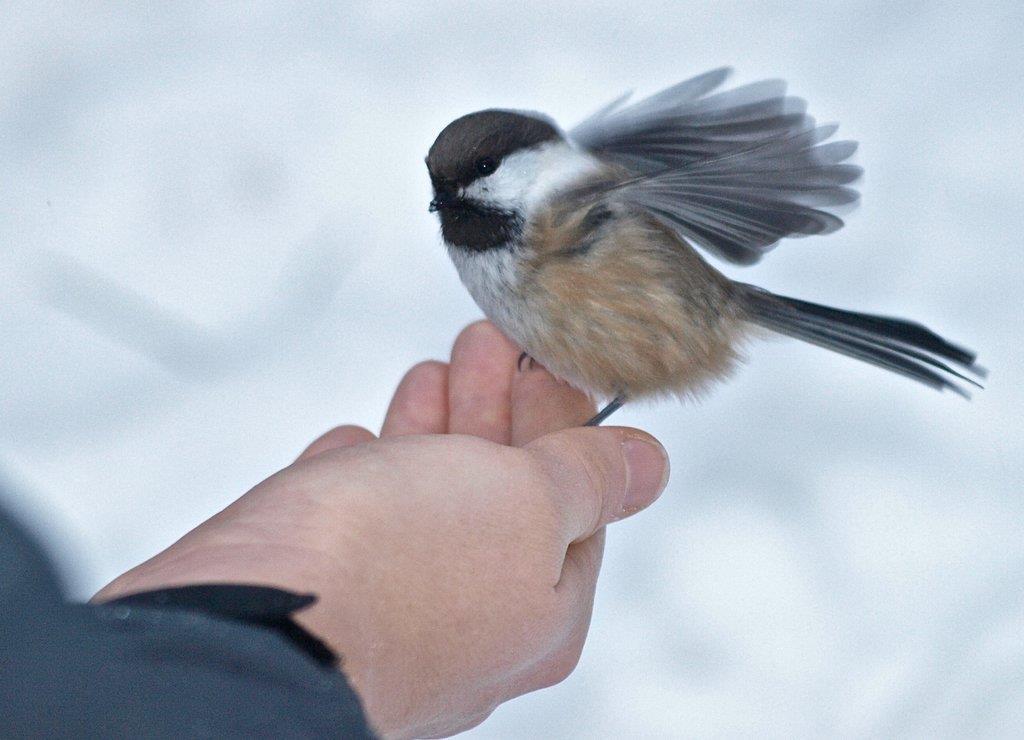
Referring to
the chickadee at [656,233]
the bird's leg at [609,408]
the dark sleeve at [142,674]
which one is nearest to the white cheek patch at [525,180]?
the chickadee at [656,233]

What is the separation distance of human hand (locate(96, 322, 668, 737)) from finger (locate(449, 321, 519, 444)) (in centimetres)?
28

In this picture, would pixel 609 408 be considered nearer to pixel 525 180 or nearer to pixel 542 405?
pixel 542 405

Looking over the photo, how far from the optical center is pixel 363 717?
1.61 feet

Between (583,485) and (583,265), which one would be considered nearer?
(583,485)

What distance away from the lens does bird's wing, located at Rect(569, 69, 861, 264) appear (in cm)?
89

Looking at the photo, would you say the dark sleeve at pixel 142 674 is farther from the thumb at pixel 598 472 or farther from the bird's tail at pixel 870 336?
the bird's tail at pixel 870 336

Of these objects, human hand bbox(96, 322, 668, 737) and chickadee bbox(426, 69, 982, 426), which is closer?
human hand bbox(96, 322, 668, 737)

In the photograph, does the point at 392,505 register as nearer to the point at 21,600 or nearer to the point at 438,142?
the point at 21,600

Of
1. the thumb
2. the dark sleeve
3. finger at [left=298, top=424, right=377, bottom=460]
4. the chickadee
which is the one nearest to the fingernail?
the thumb

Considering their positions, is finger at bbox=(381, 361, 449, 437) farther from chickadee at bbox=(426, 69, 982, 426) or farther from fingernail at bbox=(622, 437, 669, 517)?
fingernail at bbox=(622, 437, 669, 517)

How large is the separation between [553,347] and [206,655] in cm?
60

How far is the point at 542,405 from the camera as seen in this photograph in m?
1.14

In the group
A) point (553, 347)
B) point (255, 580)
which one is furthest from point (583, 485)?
point (255, 580)

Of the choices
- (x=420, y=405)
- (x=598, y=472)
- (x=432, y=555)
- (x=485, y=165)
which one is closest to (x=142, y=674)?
(x=432, y=555)
